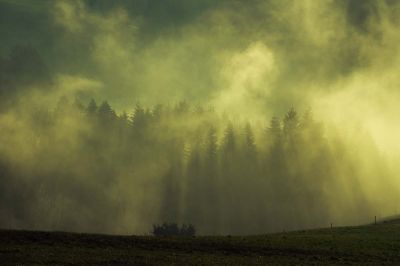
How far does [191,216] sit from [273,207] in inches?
1121

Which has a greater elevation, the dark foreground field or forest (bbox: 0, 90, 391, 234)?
forest (bbox: 0, 90, 391, 234)

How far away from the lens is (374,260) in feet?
164

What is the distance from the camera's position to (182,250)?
49.1m

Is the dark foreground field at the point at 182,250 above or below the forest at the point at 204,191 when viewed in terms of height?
below

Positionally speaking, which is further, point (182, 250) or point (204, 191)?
point (204, 191)

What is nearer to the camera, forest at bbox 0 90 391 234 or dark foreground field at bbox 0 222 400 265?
dark foreground field at bbox 0 222 400 265

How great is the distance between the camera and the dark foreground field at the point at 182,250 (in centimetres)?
4228

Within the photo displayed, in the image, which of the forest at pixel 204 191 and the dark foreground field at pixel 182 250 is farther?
the forest at pixel 204 191

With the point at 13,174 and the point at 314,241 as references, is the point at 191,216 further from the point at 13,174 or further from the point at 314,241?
the point at 314,241

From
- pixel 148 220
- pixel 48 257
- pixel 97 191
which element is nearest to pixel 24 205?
pixel 97 191

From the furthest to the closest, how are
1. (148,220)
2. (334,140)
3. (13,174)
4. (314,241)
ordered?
(334,140)
(13,174)
(148,220)
(314,241)

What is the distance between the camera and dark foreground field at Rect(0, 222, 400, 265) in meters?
42.3

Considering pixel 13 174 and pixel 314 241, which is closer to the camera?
pixel 314 241

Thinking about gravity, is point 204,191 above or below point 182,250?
above
